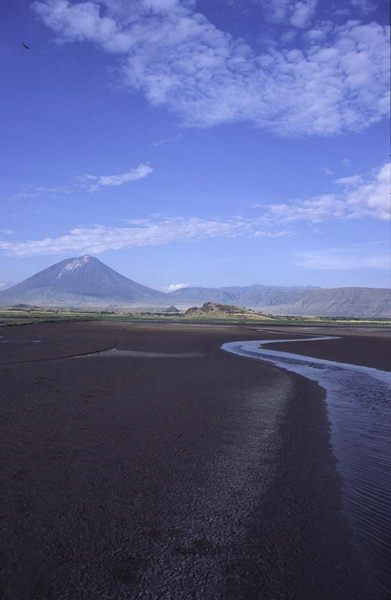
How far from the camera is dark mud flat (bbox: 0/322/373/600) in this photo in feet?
14.5

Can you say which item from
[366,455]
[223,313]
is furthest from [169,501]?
[223,313]

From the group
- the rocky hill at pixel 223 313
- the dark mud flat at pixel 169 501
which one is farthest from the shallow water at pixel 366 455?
the rocky hill at pixel 223 313

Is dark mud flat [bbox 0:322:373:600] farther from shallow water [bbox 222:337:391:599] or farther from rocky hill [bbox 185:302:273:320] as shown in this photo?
rocky hill [bbox 185:302:273:320]

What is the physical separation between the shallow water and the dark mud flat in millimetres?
197

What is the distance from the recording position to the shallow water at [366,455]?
5.14m

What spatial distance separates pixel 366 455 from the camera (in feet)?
28.3

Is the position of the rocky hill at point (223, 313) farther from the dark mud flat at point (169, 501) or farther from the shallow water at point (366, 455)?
the dark mud flat at point (169, 501)

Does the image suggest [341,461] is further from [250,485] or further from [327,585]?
[327,585]

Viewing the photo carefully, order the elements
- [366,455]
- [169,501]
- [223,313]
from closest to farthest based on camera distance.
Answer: [169,501] < [366,455] < [223,313]

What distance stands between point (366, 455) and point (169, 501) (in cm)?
439

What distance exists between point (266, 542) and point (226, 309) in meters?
142

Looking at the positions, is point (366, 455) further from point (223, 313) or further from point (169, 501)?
point (223, 313)

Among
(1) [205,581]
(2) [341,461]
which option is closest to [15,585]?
(1) [205,581]

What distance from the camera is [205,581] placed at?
14.4ft
